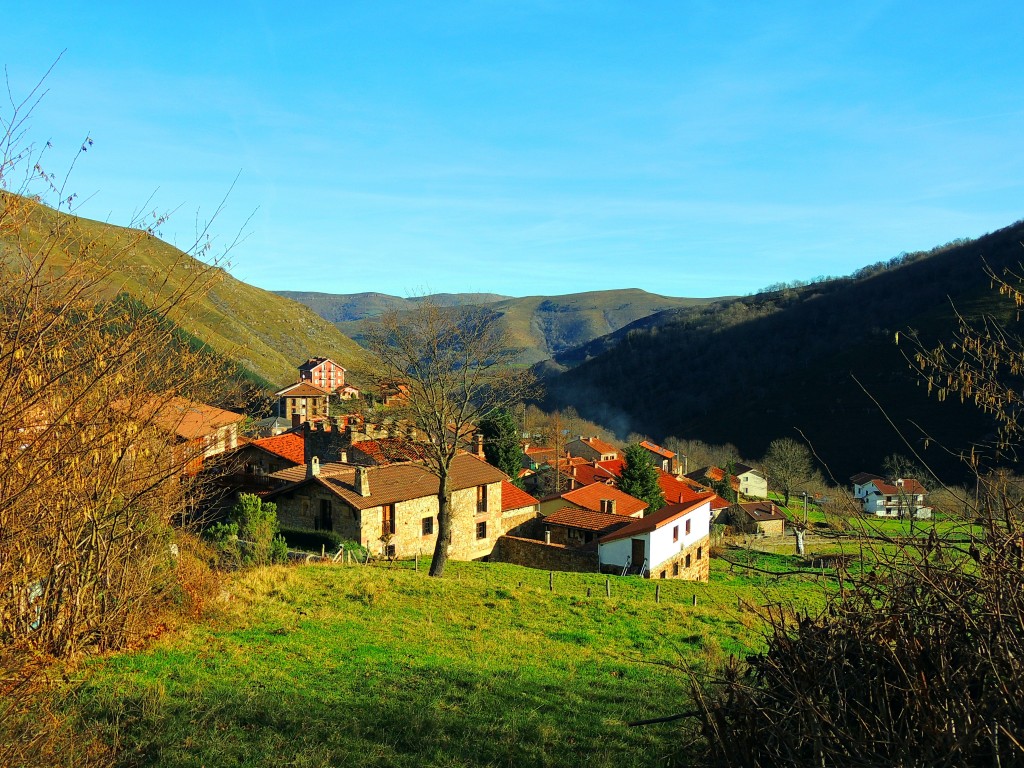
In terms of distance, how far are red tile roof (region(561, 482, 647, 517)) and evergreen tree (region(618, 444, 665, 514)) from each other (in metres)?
2.87

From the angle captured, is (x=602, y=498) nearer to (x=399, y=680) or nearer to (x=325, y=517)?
(x=325, y=517)

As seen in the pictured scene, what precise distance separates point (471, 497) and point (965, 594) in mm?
27538

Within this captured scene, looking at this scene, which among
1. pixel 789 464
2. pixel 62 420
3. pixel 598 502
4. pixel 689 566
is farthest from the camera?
pixel 789 464

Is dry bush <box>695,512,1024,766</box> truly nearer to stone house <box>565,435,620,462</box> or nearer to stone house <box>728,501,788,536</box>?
stone house <box>728,501,788,536</box>

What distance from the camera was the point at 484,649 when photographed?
38.5ft

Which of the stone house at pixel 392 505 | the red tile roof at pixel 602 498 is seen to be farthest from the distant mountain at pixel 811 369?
the stone house at pixel 392 505

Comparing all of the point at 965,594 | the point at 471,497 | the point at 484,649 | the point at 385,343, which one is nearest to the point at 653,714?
the point at 484,649

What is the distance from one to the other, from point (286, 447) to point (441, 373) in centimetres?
1750

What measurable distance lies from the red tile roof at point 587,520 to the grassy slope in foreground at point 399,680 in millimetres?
14400

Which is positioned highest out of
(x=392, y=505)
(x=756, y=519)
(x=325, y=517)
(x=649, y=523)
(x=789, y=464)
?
(x=392, y=505)

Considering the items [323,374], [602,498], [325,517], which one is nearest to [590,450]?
[602,498]

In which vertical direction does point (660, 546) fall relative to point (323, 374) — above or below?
below

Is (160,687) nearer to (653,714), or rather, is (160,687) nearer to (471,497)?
(653,714)

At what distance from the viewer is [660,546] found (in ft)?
93.9
